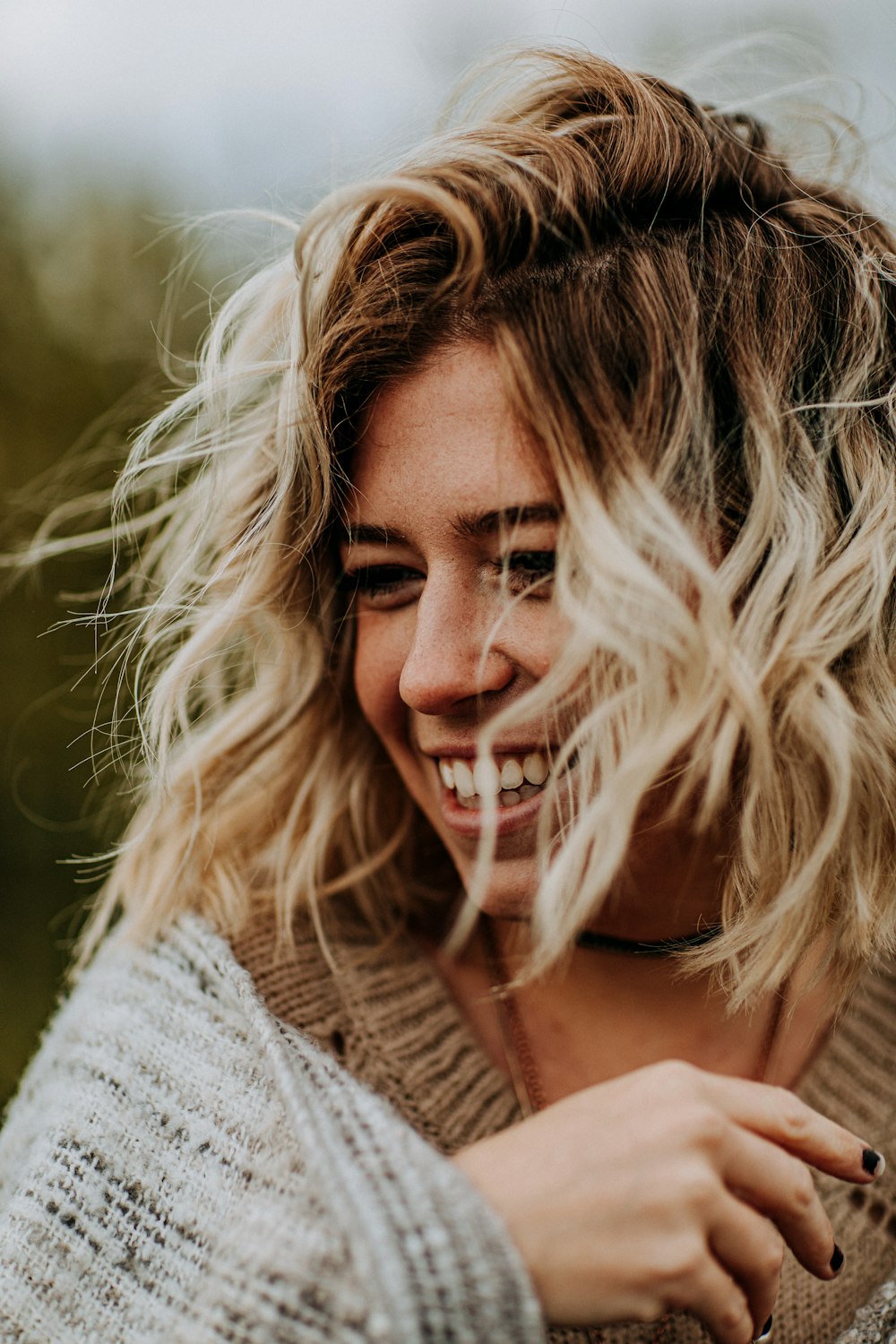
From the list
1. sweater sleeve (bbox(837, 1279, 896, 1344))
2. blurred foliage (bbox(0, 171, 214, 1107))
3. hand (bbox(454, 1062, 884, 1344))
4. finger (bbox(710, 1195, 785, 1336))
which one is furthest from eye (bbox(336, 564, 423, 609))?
blurred foliage (bbox(0, 171, 214, 1107))

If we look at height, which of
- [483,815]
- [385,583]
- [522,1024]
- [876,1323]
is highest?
[385,583]

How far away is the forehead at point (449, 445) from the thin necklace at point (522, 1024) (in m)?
0.64

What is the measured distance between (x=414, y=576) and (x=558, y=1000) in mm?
680

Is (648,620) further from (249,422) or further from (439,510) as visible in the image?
(249,422)

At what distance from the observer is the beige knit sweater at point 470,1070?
4.34ft

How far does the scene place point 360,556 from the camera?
1.36m

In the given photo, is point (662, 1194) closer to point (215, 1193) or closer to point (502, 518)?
point (215, 1193)

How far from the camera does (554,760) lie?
126cm

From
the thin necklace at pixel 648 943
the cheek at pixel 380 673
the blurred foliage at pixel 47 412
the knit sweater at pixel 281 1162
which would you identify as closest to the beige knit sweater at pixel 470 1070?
the knit sweater at pixel 281 1162

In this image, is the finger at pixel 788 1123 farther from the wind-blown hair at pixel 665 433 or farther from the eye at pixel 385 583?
the eye at pixel 385 583

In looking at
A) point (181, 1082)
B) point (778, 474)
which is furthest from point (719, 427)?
point (181, 1082)

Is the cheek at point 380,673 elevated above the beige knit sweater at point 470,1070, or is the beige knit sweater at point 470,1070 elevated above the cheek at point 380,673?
the cheek at point 380,673

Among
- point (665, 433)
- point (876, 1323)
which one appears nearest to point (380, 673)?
point (665, 433)

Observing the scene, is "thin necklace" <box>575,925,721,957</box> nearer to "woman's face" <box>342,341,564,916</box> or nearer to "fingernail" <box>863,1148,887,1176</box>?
"woman's face" <box>342,341,564,916</box>
